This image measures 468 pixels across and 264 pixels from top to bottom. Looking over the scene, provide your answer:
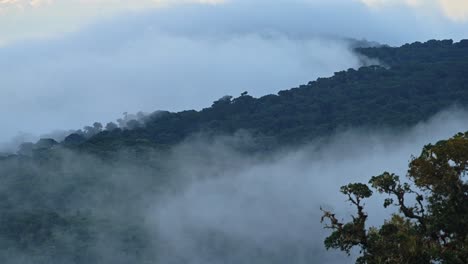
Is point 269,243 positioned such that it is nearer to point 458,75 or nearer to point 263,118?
point 263,118

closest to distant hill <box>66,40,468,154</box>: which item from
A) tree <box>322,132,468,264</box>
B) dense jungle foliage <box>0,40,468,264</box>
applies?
dense jungle foliage <box>0,40,468,264</box>

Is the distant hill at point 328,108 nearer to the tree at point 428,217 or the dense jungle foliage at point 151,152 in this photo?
the dense jungle foliage at point 151,152

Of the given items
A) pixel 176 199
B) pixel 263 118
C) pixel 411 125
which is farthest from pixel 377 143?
pixel 176 199

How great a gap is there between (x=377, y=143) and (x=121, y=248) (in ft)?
186

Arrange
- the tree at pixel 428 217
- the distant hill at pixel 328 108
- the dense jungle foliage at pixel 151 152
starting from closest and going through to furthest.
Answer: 1. the tree at pixel 428 217
2. the dense jungle foliage at pixel 151 152
3. the distant hill at pixel 328 108

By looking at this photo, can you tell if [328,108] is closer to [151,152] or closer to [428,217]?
[151,152]

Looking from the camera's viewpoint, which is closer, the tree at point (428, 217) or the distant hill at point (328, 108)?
the tree at point (428, 217)

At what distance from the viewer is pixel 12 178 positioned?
11856 cm

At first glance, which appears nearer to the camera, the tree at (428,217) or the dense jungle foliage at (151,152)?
the tree at (428,217)

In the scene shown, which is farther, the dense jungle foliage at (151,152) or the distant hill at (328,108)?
the distant hill at (328,108)

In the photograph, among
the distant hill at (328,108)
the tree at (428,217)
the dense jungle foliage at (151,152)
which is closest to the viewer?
the tree at (428,217)

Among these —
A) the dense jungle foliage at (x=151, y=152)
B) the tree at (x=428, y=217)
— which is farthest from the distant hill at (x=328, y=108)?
the tree at (x=428, y=217)

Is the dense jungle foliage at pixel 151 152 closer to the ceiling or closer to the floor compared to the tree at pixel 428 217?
closer to the ceiling

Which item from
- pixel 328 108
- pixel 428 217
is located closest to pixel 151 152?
pixel 328 108
